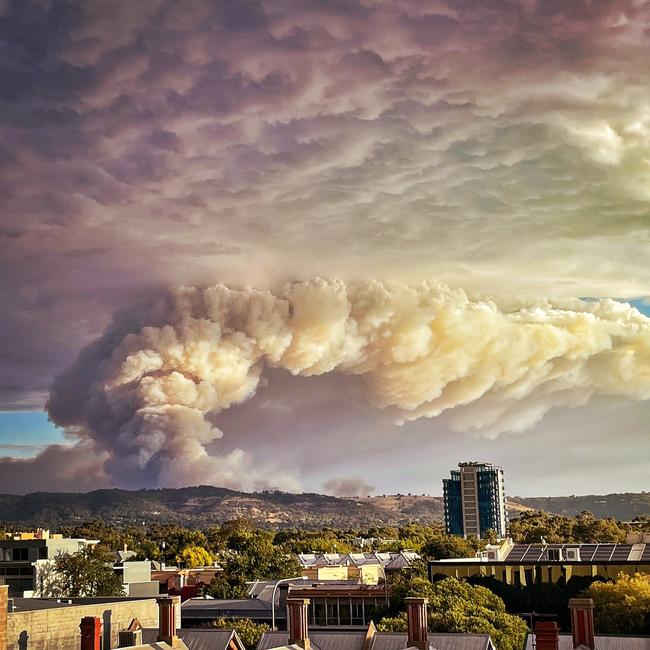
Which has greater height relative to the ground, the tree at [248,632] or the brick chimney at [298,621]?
the brick chimney at [298,621]

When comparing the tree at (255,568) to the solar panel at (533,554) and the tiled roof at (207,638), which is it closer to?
the solar panel at (533,554)

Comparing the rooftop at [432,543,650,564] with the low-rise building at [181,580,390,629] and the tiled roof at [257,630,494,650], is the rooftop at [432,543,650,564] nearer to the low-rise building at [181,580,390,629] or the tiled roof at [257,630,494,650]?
the low-rise building at [181,580,390,629]

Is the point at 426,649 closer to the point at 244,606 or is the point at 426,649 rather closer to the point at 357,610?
the point at 244,606

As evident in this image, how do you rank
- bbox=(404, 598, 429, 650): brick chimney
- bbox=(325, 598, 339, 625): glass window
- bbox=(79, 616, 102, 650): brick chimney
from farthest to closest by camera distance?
bbox=(325, 598, 339, 625): glass window → bbox=(404, 598, 429, 650): brick chimney → bbox=(79, 616, 102, 650): brick chimney

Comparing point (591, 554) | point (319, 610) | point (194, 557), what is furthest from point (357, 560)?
point (194, 557)

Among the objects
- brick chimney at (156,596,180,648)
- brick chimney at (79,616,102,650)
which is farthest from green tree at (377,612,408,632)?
brick chimney at (79,616,102,650)

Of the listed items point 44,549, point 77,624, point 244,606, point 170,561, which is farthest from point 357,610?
point 170,561

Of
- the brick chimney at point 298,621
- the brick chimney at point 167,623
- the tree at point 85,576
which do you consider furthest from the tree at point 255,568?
the brick chimney at point 167,623
